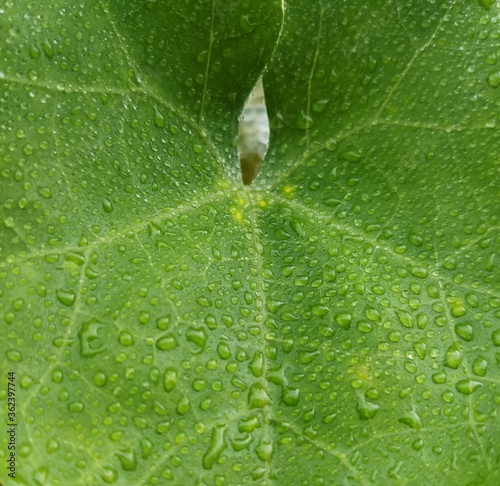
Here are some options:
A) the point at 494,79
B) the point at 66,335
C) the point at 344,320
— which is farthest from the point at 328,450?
the point at 494,79

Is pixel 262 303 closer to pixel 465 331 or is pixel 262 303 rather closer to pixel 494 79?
pixel 465 331

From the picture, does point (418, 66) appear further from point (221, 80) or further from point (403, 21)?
point (221, 80)

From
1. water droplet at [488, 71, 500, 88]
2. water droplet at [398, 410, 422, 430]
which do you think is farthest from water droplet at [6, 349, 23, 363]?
water droplet at [488, 71, 500, 88]

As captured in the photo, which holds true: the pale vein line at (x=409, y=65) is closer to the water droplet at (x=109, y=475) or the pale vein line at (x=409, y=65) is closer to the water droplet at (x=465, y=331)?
the water droplet at (x=465, y=331)

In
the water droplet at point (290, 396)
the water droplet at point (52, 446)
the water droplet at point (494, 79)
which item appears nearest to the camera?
the water droplet at point (52, 446)

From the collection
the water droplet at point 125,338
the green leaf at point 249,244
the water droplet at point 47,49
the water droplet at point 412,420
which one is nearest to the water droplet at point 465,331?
the green leaf at point 249,244

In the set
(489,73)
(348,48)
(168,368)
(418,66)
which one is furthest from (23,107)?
(489,73)

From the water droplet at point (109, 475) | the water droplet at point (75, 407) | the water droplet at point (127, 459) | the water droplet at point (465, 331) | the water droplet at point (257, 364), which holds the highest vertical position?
the water droplet at point (465, 331)

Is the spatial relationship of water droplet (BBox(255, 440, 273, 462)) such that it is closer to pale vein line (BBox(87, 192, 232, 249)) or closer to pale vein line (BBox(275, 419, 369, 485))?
pale vein line (BBox(275, 419, 369, 485))
